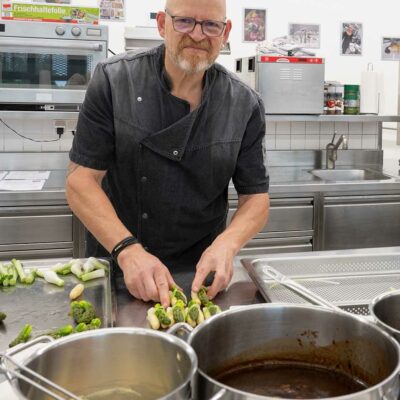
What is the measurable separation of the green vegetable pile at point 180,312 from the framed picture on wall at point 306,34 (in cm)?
320

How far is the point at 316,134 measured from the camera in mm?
4176

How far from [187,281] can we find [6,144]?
2600mm

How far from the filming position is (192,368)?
0.63 meters

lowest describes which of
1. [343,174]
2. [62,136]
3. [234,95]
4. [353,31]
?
[343,174]

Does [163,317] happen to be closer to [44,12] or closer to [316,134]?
[44,12]

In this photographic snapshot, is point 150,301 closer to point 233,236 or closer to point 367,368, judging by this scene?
point 233,236

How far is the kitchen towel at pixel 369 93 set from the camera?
12.6 feet

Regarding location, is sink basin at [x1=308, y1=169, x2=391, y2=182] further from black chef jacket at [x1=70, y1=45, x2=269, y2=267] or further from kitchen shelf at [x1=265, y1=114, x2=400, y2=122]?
black chef jacket at [x1=70, y1=45, x2=269, y2=267]

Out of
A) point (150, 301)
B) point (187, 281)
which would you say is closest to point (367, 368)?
point (150, 301)

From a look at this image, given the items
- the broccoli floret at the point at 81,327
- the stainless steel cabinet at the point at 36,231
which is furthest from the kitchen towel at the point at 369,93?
the broccoli floret at the point at 81,327

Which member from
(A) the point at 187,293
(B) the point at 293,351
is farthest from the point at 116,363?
(A) the point at 187,293

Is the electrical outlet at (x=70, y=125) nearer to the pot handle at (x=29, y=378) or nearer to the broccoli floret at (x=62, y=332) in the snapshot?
the broccoli floret at (x=62, y=332)

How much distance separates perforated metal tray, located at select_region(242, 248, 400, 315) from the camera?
1.38m

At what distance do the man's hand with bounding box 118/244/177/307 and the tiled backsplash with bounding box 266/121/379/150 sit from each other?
2.83 m
